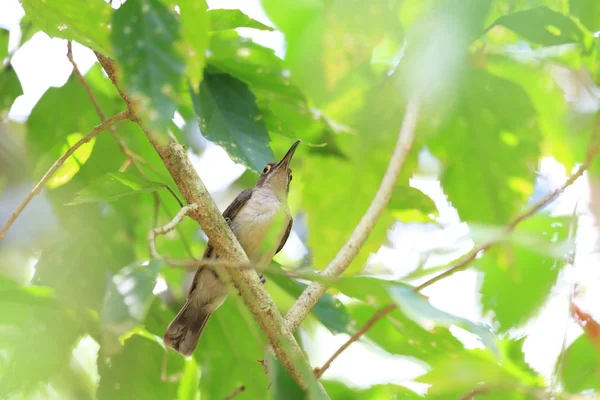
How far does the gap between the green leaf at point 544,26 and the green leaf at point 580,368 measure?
1.03 metres

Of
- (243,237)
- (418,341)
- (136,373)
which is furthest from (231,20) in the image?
(243,237)

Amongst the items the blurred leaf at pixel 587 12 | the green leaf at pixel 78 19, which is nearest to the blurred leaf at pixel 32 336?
the green leaf at pixel 78 19

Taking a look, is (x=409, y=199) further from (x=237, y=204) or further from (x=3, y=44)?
(x=3, y=44)

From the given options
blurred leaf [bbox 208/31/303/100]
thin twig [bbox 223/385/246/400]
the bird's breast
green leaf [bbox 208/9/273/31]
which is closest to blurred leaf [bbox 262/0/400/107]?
blurred leaf [bbox 208/31/303/100]

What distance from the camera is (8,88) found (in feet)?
10.9

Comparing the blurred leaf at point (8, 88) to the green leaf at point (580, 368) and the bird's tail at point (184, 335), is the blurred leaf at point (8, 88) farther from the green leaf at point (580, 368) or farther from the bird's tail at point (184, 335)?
the green leaf at point (580, 368)

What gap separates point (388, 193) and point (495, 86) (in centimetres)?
70

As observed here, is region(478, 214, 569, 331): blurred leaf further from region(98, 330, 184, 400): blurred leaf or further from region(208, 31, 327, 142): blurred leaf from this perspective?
region(98, 330, 184, 400): blurred leaf

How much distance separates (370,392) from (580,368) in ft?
2.42

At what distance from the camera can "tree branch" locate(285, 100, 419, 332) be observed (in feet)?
9.53

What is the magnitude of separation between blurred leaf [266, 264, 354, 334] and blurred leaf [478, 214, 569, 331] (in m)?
0.86

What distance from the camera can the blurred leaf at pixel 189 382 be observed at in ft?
11.7

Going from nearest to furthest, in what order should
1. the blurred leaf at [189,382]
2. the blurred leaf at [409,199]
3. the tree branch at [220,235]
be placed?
the tree branch at [220,235]
the blurred leaf at [189,382]
the blurred leaf at [409,199]

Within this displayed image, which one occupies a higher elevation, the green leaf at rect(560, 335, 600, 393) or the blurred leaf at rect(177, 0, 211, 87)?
the green leaf at rect(560, 335, 600, 393)
